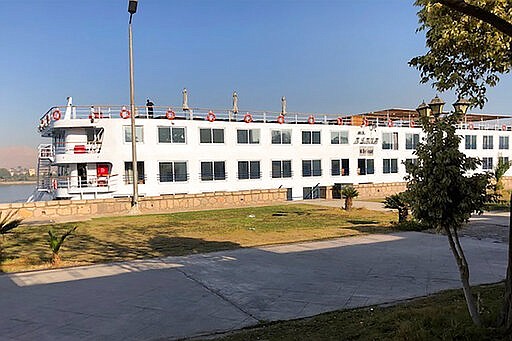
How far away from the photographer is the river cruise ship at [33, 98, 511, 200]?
84.8 feet

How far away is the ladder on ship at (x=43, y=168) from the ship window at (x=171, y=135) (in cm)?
706

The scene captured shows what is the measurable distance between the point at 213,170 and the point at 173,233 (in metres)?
14.7

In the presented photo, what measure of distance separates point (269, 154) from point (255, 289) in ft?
79.9

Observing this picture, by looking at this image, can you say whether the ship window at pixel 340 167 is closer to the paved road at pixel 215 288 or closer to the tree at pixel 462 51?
the paved road at pixel 215 288

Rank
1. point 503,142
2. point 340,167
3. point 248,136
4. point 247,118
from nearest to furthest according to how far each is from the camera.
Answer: point 247,118 → point 248,136 → point 340,167 → point 503,142

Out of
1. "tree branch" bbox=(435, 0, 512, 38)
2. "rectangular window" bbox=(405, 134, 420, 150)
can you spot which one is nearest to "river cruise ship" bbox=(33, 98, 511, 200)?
"rectangular window" bbox=(405, 134, 420, 150)

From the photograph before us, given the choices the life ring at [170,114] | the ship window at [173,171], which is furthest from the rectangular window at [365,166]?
the life ring at [170,114]

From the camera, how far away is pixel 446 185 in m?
4.32

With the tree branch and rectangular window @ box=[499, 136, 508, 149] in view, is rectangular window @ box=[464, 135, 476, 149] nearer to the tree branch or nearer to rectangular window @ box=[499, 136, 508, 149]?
rectangular window @ box=[499, 136, 508, 149]

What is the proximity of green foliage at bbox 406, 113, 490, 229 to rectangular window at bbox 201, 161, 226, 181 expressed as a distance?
25.1 metres

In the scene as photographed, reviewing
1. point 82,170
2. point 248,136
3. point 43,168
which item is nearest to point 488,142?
point 248,136

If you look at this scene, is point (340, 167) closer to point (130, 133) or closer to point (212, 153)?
point (212, 153)

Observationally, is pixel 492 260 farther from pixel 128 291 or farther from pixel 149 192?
pixel 149 192

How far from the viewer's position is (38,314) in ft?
20.5
